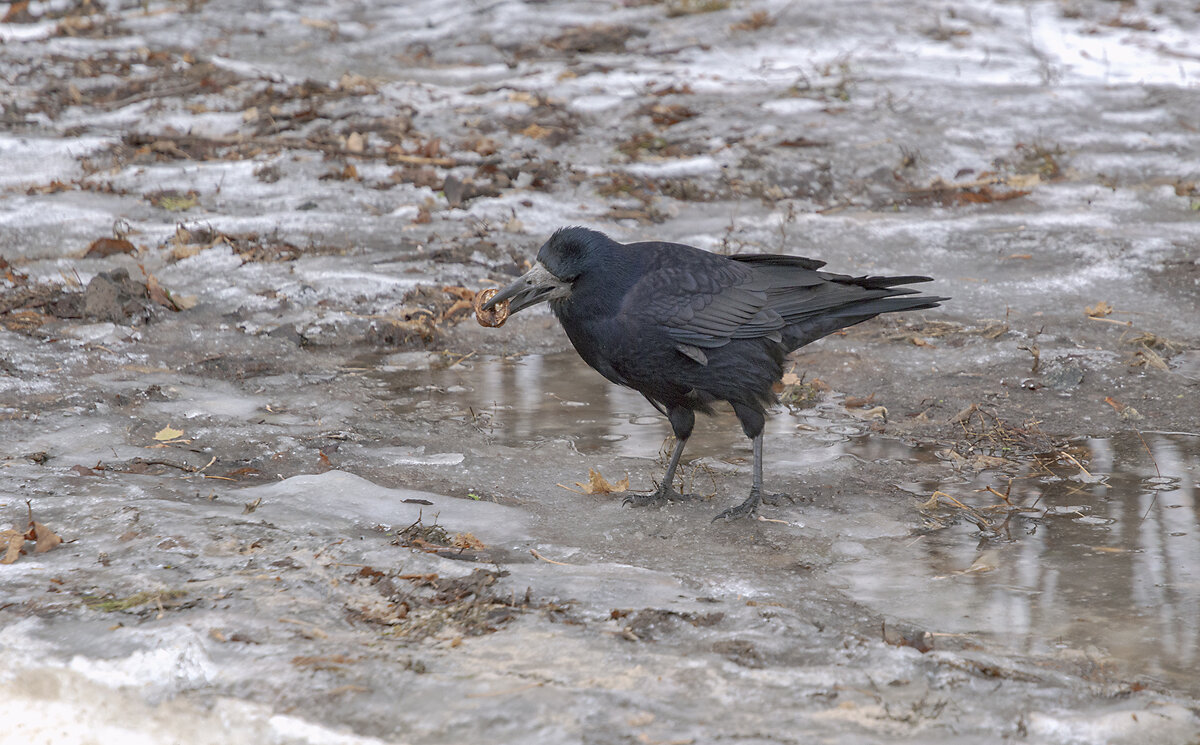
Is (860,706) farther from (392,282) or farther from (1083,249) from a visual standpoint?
(1083,249)

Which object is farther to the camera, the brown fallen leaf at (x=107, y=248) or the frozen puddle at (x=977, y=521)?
the brown fallen leaf at (x=107, y=248)

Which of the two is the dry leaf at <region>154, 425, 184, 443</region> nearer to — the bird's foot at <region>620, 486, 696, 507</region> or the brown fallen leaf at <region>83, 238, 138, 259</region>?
the bird's foot at <region>620, 486, 696, 507</region>

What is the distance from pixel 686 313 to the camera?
12.6ft

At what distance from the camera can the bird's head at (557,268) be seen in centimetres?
383

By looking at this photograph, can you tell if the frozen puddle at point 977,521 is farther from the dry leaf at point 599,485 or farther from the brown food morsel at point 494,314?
the brown food morsel at point 494,314

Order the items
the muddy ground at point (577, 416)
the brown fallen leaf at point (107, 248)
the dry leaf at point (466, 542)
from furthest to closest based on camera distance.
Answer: the brown fallen leaf at point (107, 248) → the dry leaf at point (466, 542) → the muddy ground at point (577, 416)

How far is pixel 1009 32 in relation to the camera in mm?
11742

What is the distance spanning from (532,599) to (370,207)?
531 centimetres

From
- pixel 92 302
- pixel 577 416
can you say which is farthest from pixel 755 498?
pixel 92 302

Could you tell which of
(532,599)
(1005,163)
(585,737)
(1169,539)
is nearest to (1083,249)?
(1005,163)

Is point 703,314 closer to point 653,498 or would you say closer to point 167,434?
point 653,498

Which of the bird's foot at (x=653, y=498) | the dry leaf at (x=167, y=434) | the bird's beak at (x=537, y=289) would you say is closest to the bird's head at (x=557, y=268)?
the bird's beak at (x=537, y=289)

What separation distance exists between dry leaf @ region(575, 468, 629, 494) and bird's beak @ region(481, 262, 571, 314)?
687mm

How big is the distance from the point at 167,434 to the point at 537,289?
163 cm
